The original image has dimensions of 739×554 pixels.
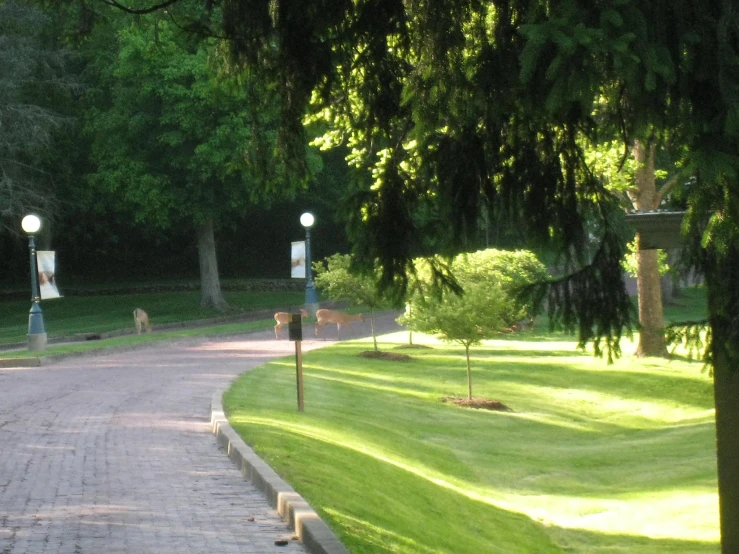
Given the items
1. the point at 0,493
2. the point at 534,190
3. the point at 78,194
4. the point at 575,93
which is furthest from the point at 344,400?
the point at 78,194

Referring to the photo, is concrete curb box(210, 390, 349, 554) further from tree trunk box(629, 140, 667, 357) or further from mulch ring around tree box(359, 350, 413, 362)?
tree trunk box(629, 140, 667, 357)

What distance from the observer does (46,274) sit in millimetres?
28734

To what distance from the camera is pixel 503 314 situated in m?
25.0

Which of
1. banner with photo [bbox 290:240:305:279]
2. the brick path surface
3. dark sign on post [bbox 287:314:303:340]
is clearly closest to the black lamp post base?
the brick path surface

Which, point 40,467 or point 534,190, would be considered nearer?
point 534,190

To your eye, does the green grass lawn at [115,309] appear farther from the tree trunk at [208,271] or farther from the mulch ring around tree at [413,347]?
the mulch ring around tree at [413,347]

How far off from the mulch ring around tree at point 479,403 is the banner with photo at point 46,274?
1185 cm

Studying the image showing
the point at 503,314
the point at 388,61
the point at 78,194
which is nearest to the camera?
the point at 388,61

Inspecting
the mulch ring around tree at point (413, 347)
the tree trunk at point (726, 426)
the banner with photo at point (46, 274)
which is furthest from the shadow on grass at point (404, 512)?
the banner with photo at point (46, 274)

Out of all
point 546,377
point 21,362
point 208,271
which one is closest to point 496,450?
point 546,377

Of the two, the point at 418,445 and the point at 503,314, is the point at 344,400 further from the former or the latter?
the point at 503,314

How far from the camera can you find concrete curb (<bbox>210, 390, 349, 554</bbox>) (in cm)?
766

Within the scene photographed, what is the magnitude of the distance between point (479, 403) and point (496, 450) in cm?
410

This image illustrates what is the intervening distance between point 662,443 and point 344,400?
248 inches
